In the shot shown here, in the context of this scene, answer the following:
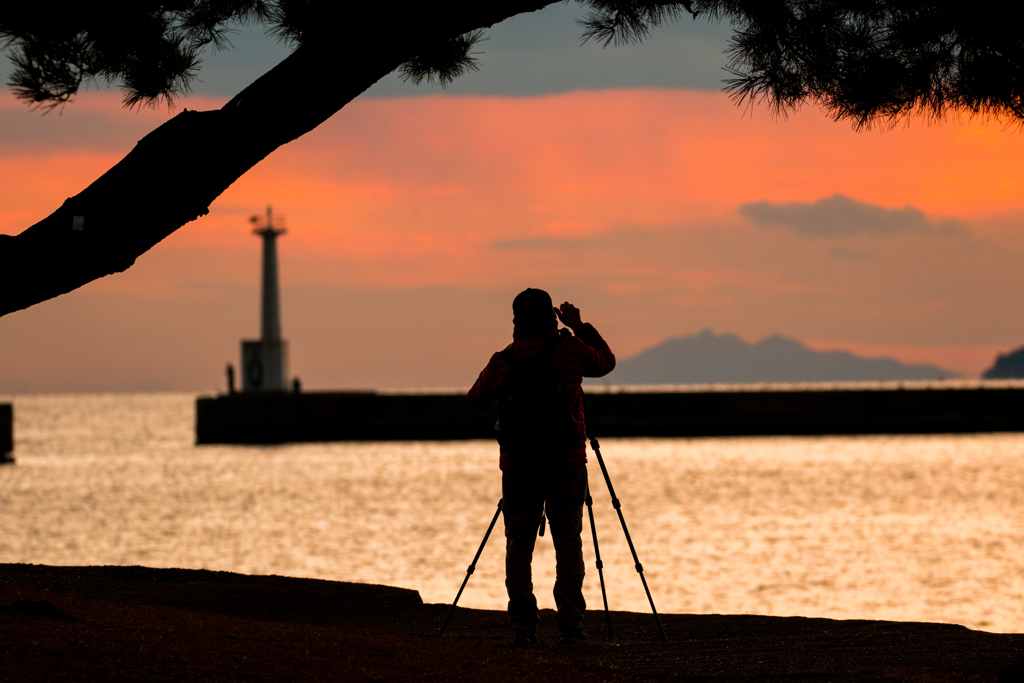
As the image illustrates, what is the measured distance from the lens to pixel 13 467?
149 feet

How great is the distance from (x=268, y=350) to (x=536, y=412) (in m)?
49.8

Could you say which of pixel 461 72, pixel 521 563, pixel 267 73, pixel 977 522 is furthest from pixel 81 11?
pixel 977 522

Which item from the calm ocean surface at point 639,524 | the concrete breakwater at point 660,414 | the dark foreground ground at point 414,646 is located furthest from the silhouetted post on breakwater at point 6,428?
the dark foreground ground at point 414,646

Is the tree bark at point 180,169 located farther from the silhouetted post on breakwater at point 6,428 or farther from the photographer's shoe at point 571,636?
the silhouetted post on breakwater at point 6,428

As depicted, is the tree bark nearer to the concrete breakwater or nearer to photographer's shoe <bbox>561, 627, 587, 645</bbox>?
photographer's shoe <bbox>561, 627, 587, 645</bbox>

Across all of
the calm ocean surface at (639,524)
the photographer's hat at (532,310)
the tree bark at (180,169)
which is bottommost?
the calm ocean surface at (639,524)

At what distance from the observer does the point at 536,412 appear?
18.0 ft

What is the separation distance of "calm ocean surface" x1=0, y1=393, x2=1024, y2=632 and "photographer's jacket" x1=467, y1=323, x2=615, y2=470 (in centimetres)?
666

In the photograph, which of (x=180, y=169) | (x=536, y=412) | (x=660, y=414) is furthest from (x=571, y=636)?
(x=660, y=414)

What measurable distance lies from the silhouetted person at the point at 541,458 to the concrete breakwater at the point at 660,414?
4098 centimetres

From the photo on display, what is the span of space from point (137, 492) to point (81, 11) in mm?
30455

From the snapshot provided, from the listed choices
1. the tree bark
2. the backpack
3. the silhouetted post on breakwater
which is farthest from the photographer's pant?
the silhouetted post on breakwater

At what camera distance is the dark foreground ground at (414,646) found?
4754 mm

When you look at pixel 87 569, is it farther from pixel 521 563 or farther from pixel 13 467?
pixel 13 467
